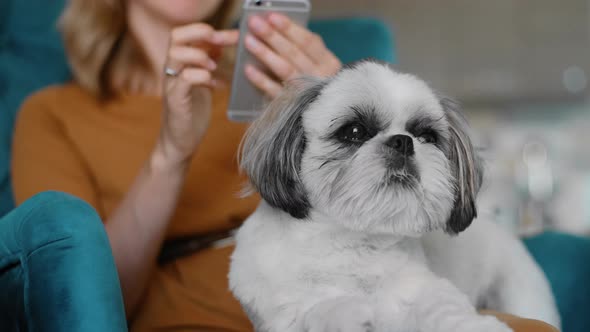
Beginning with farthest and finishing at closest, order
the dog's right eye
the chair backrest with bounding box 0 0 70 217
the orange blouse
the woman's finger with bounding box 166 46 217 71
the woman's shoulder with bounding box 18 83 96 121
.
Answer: the chair backrest with bounding box 0 0 70 217, the woman's shoulder with bounding box 18 83 96 121, the orange blouse, the woman's finger with bounding box 166 46 217 71, the dog's right eye

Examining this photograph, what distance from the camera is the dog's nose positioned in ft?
2.64

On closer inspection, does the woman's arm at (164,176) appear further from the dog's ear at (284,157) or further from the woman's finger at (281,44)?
the dog's ear at (284,157)

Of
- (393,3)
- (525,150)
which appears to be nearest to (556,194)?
(525,150)

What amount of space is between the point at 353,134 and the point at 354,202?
0.11m

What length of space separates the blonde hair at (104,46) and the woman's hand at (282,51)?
50 cm

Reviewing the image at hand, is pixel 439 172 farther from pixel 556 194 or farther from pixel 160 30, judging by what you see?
pixel 556 194

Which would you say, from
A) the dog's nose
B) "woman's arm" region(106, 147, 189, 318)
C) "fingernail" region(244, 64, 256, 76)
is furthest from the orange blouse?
the dog's nose

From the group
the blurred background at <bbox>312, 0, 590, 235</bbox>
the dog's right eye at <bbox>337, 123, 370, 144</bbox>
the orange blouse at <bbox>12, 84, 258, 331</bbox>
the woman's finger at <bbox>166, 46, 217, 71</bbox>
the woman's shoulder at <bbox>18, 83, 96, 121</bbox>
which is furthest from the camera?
the blurred background at <bbox>312, 0, 590, 235</bbox>

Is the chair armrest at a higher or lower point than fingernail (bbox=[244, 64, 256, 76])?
lower

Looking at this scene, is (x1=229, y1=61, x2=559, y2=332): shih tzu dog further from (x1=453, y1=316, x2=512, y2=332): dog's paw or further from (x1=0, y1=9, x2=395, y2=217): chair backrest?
(x1=0, y1=9, x2=395, y2=217): chair backrest

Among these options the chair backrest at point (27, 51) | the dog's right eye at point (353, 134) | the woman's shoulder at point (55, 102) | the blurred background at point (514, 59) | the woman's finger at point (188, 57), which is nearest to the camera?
the dog's right eye at point (353, 134)

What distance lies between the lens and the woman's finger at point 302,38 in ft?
3.84

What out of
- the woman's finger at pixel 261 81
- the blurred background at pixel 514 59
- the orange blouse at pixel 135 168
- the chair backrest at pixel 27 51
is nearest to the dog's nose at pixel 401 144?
the woman's finger at pixel 261 81

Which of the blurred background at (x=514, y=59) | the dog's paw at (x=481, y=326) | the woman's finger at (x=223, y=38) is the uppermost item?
the woman's finger at (x=223, y=38)
